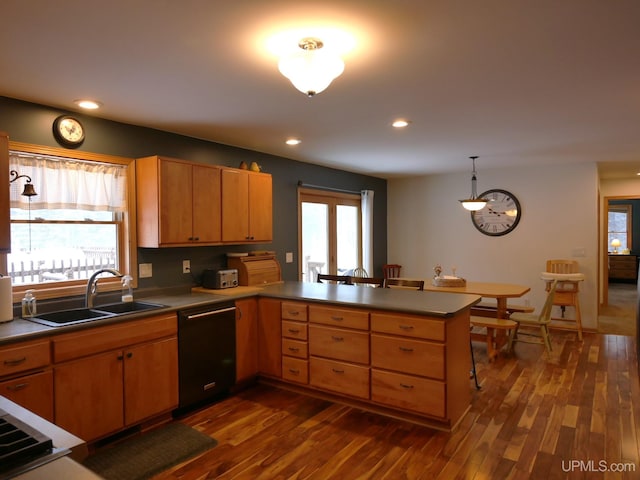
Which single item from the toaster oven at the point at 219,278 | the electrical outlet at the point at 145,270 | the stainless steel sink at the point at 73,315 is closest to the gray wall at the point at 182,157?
the electrical outlet at the point at 145,270

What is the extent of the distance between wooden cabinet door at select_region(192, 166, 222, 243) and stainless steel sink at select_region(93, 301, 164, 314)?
27.4 inches

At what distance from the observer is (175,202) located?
3.55 meters

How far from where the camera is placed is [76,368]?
259cm

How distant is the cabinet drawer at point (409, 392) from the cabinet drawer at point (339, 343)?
18 centimetres

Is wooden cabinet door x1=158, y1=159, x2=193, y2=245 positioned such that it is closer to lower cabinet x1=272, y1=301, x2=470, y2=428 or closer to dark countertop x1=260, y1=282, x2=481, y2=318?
dark countertop x1=260, y1=282, x2=481, y2=318

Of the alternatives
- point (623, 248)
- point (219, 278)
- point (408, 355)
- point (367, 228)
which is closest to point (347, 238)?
point (367, 228)

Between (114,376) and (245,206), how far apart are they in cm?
197

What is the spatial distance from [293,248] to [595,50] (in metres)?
3.76

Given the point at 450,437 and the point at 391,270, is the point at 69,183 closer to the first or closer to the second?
the point at 450,437

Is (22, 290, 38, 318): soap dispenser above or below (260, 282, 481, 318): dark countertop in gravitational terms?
above

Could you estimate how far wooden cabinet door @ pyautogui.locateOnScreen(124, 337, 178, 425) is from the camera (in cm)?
287

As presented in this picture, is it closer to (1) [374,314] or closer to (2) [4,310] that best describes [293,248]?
(1) [374,314]

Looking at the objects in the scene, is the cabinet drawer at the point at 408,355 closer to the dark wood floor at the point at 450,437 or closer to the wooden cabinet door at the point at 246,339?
the dark wood floor at the point at 450,437

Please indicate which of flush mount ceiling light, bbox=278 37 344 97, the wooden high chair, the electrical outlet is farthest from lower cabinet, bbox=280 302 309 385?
the wooden high chair
